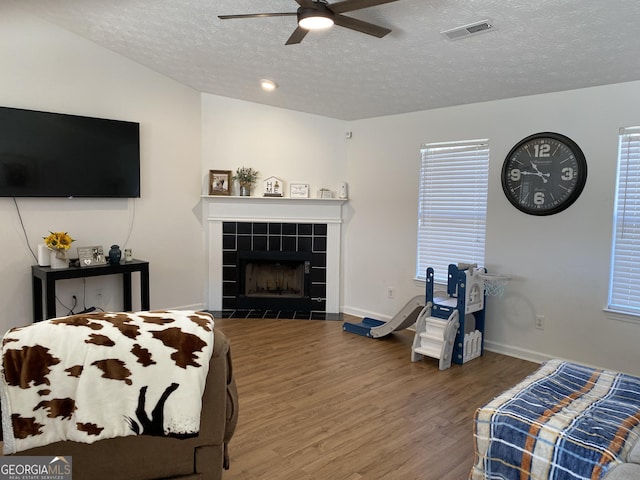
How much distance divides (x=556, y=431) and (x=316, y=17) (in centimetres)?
238

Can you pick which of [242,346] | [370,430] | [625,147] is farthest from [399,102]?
[370,430]

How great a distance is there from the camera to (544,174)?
13.2ft

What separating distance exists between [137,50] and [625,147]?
173 inches

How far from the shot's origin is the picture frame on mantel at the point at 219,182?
5496 mm

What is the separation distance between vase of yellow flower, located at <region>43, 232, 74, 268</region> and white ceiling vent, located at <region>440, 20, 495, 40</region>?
11.8 ft

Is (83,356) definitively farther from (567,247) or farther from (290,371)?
(567,247)

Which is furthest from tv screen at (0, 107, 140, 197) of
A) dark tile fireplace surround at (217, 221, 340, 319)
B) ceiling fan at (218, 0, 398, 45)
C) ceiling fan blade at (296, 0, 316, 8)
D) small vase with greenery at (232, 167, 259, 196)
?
ceiling fan blade at (296, 0, 316, 8)

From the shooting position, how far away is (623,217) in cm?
366

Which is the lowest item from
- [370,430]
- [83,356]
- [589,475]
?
[370,430]

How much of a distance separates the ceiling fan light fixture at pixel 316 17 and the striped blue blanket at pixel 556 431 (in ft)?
7.24

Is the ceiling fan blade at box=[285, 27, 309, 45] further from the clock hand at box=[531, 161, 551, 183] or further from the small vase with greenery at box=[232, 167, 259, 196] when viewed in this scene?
the small vase with greenery at box=[232, 167, 259, 196]

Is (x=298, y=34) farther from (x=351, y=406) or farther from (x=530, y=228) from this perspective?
(x=530, y=228)

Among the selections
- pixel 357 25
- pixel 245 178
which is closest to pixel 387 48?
pixel 357 25

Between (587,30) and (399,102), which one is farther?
(399,102)
